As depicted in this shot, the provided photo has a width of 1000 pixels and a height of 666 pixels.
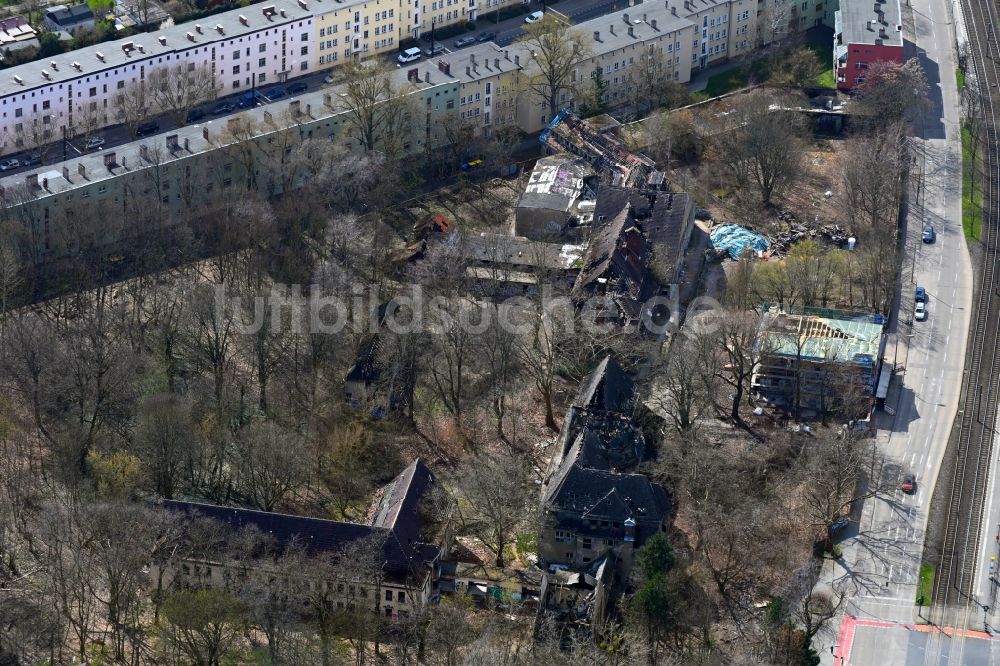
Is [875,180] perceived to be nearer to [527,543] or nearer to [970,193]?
[970,193]

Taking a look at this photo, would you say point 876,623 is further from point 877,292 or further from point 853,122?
point 853,122

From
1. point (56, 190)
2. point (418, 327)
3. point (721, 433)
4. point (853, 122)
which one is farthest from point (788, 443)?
point (56, 190)

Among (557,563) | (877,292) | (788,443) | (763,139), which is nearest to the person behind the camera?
(557,563)

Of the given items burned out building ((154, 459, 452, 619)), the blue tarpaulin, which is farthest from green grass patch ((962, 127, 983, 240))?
burned out building ((154, 459, 452, 619))

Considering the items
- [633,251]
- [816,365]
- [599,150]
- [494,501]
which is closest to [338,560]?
[494,501]

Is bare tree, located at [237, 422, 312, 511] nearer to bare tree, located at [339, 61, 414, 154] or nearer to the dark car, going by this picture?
bare tree, located at [339, 61, 414, 154]

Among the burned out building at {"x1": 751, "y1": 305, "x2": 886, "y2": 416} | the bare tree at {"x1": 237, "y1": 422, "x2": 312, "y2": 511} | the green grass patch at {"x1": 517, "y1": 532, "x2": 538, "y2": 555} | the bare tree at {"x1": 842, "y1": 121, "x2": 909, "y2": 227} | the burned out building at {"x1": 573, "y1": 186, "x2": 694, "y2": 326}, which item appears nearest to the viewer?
the green grass patch at {"x1": 517, "y1": 532, "x2": 538, "y2": 555}
